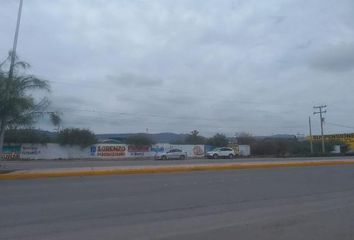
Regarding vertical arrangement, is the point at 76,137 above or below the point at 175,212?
above

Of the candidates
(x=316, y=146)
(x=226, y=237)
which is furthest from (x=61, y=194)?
(x=316, y=146)

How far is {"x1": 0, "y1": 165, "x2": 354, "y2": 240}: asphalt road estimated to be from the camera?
Answer: 9336 millimetres

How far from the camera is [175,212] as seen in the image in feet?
39.2

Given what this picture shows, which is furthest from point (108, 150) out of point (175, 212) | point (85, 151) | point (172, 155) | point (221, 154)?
point (175, 212)

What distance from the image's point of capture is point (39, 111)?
27.3 metres

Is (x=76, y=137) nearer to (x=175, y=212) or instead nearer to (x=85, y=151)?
(x=85, y=151)

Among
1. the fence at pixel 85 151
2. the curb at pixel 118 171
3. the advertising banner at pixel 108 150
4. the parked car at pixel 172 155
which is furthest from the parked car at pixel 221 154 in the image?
the curb at pixel 118 171

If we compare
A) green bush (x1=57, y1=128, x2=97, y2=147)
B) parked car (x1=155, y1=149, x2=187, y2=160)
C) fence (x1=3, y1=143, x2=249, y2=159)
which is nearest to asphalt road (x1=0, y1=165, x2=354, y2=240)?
parked car (x1=155, y1=149, x2=187, y2=160)

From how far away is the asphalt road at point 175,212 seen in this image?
9.34 meters

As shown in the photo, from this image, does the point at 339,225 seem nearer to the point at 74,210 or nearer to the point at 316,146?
the point at 74,210

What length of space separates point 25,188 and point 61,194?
2670 mm

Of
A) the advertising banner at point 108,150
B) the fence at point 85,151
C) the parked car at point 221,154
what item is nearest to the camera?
the fence at point 85,151

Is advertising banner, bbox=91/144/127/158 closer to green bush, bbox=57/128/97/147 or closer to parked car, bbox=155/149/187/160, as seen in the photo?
green bush, bbox=57/128/97/147

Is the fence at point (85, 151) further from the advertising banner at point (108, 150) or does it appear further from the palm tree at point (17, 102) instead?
the palm tree at point (17, 102)
